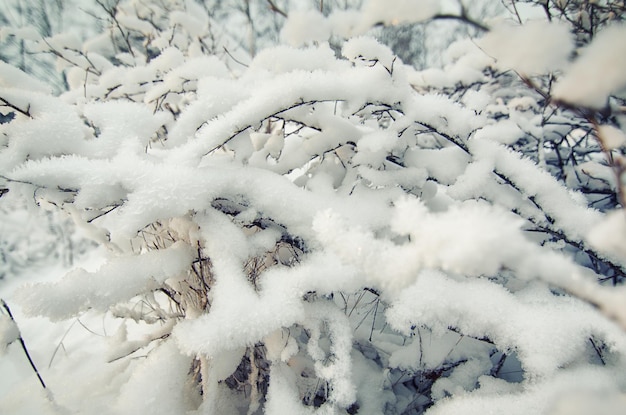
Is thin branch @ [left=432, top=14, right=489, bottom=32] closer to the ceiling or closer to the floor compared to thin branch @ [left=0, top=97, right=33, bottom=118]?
closer to the ceiling

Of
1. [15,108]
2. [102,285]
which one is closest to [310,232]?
[102,285]

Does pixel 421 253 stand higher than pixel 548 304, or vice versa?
pixel 421 253

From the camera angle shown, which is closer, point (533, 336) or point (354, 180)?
point (533, 336)

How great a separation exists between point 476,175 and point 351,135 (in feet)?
1.46

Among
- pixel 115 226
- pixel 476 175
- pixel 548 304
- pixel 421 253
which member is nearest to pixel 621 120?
pixel 476 175

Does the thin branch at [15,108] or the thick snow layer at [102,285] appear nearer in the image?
the thick snow layer at [102,285]

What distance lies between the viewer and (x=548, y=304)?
97 centimetres

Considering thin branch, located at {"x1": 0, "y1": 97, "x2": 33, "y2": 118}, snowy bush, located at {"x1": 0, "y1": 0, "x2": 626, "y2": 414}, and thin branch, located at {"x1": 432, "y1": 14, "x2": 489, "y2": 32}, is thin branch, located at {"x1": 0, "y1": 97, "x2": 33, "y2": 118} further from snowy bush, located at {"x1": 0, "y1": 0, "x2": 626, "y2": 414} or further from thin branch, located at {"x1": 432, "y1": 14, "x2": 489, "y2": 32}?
thin branch, located at {"x1": 432, "y1": 14, "x2": 489, "y2": 32}

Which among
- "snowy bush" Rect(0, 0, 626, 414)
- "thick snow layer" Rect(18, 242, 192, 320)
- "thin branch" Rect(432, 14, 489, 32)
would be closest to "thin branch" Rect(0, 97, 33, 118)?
"snowy bush" Rect(0, 0, 626, 414)

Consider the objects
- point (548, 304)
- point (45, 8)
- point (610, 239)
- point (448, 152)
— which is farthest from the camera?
point (45, 8)

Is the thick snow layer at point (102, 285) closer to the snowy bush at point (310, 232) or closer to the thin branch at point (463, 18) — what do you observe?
the snowy bush at point (310, 232)

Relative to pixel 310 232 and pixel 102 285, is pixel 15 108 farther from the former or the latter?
pixel 310 232

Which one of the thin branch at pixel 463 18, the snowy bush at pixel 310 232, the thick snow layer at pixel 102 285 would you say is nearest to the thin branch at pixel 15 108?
the snowy bush at pixel 310 232

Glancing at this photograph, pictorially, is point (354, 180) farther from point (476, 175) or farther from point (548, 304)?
point (548, 304)
